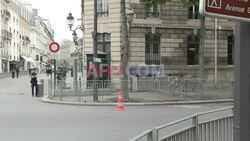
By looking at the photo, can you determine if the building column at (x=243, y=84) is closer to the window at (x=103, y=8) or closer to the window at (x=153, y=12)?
the window at (x=153, y=12)

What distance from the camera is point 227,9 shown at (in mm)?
2977

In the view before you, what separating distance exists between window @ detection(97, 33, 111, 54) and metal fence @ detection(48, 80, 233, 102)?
803 cm

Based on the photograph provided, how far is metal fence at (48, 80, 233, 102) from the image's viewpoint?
1964cm

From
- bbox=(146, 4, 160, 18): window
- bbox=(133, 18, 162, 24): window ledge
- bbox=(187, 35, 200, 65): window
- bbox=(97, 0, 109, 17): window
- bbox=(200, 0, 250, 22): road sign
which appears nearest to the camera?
bbox=(200, 0, 250, 22): road sign

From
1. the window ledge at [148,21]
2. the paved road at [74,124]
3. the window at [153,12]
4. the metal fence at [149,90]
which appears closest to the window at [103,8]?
the window ledge at [148,21]

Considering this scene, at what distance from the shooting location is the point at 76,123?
1193 centimetres

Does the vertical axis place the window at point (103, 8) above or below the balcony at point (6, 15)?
below

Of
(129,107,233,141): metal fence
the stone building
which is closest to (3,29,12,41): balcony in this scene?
the stone building

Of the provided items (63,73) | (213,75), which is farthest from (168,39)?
(63,73)

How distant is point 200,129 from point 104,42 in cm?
2214

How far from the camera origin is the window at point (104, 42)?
92.7 ft

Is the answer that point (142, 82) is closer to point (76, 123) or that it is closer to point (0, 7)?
point (76, 123)

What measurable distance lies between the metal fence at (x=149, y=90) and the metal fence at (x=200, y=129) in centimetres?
1195

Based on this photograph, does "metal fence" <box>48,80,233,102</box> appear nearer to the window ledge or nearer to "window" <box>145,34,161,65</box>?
"window" <box>145,34,161,65</box>
